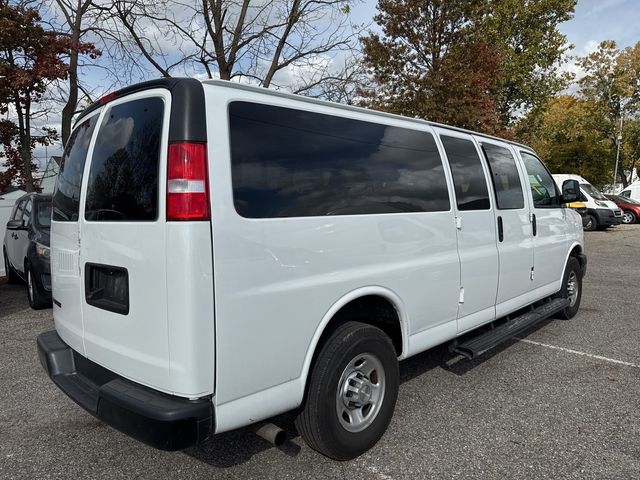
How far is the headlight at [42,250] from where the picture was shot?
6.29 metres

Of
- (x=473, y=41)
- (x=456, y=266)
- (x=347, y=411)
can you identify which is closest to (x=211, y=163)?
(x=347, y=411)

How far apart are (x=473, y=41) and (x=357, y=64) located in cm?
501

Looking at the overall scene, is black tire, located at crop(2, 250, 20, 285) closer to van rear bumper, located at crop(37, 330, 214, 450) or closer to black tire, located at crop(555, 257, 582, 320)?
van rear bumper, located at crop(37, 330, 214, 450)

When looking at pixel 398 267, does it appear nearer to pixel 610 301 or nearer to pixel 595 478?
pixel 595 478

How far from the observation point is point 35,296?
6.77 m

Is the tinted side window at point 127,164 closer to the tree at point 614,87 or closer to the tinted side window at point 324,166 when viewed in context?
the tinted side window at point 324,166

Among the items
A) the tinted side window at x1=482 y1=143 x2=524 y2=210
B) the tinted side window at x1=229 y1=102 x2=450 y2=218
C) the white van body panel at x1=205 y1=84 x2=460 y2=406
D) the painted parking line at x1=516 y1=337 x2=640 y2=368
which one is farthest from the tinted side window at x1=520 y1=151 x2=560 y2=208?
the white van body panel at x1=205 y1=84 x2=460 y2=406

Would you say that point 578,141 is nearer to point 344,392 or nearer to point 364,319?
point 364,319

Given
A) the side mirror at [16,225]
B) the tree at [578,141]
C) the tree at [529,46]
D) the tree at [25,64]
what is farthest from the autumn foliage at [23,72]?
the tree at [578,141]

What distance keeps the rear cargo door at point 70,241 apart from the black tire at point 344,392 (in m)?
1.39

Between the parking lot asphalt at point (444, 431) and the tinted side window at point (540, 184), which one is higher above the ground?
the tinted side window at point (540, 184)

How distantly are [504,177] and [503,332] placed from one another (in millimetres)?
1454

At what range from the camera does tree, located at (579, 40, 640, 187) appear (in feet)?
107

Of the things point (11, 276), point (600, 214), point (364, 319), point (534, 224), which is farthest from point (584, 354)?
point (600, 214)
